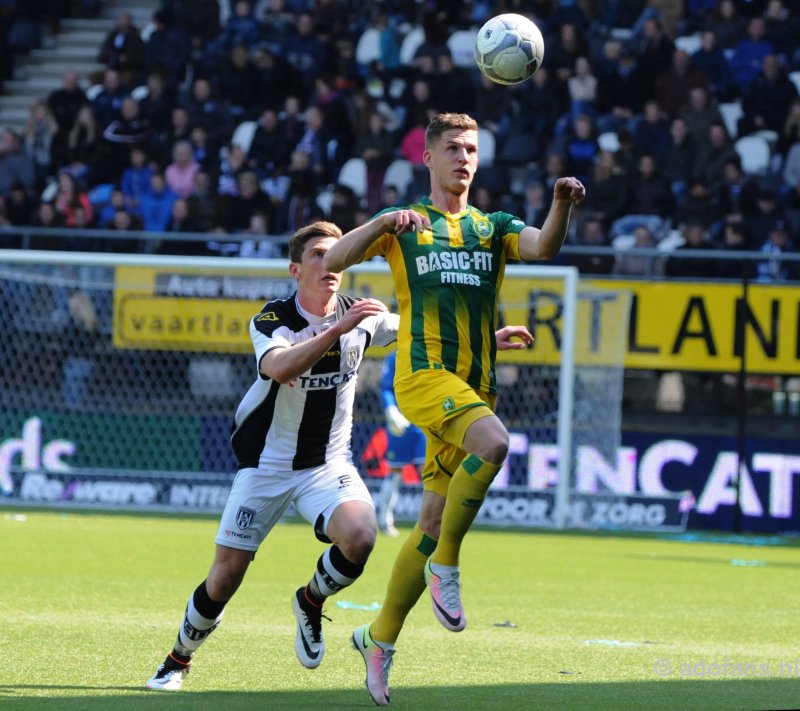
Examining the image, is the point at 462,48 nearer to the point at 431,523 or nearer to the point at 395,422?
the point at 395,422

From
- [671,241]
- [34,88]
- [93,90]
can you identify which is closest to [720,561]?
[671,241]

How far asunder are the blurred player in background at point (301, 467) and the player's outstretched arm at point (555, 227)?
0.69 meters

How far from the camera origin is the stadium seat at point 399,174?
741 inches

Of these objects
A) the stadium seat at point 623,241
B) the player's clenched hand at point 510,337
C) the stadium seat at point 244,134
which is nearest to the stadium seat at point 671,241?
the stadium seat at point 623,241

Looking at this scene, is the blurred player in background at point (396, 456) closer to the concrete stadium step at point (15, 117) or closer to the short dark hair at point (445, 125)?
the short dark hair at point (445, 125)

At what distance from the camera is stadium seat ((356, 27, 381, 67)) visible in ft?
68.9

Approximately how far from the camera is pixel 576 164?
59.9 ft

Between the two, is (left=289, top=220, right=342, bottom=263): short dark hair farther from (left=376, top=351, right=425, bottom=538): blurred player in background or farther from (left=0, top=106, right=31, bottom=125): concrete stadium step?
(left=0, top=106, right=31, bottom=125): concrete stadium step

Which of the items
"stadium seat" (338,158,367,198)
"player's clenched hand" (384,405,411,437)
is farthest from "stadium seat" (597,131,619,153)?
"player's clenched hand" (384,405,411,437)

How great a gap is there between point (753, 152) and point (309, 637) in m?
13.7

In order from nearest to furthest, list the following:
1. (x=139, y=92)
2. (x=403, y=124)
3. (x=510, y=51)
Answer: (x=510, y=51)
(x=403, y=124)
(x=139, y=92)

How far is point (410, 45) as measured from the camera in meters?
20.9

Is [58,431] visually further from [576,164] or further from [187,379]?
[576,164]

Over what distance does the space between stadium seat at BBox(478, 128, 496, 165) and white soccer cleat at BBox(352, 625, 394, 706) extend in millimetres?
13169
